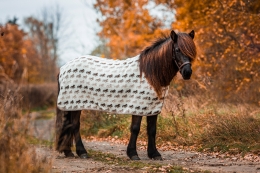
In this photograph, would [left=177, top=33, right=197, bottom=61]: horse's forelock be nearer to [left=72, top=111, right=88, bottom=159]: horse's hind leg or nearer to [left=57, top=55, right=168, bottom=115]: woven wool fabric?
[left=57, top=55, right=168, bottom=115]: woven wool fabric

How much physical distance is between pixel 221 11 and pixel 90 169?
698 centimetres

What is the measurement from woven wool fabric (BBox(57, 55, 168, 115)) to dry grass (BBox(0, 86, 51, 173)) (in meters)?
2.69

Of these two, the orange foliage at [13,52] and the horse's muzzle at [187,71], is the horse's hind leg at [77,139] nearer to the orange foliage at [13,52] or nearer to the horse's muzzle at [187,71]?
the horse's muzzle at [187,71]

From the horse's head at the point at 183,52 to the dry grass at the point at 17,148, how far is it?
2.87 meters

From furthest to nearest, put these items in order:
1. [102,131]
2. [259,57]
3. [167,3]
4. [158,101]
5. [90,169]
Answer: [167,3]
[102,131]
[259,57]
[158,101]
[90,169]

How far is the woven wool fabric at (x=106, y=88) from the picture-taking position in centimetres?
743

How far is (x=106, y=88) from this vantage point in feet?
25.3

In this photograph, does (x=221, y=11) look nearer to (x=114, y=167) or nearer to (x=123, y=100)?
(x=123, y=100)


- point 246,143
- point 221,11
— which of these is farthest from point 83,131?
point 246,143

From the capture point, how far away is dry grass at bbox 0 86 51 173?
450cm

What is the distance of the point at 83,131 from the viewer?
13.5m

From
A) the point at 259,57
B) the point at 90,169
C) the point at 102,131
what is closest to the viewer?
the point at 90,169

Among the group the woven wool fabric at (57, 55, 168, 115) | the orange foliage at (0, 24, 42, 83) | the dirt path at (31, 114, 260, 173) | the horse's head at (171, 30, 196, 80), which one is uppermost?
the orange foliage at (0, 24, 42, 83)

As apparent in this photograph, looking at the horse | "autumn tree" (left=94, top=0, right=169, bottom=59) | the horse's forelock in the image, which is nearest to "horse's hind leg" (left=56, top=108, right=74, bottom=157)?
the horse
